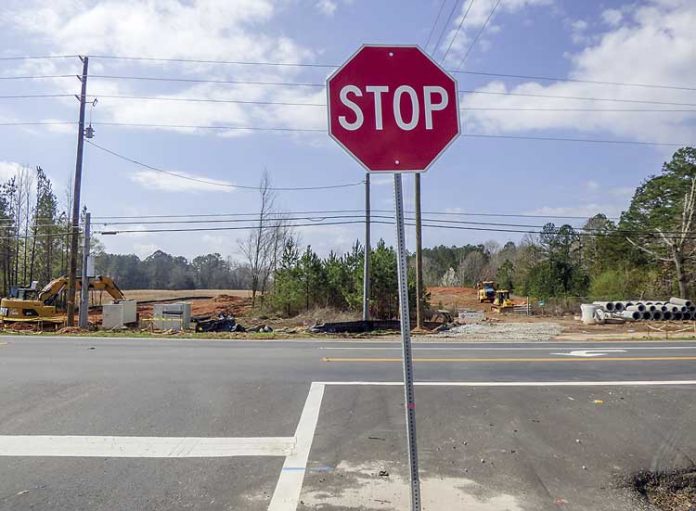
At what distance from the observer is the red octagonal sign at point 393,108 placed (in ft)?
9.79

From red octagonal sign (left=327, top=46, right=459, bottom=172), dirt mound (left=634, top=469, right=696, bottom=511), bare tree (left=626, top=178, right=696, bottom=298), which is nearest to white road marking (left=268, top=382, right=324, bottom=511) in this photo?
red octagonal sign (left=327, top=46, right=459, bottom=172)

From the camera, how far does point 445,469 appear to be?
4.64m

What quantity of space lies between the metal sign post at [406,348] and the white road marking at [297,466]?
1.45 m

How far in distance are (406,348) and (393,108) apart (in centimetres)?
133

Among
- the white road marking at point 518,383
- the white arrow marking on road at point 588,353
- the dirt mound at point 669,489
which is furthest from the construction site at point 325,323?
the dirt mound at point 669,489

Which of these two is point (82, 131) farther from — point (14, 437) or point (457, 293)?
point (457, 293)

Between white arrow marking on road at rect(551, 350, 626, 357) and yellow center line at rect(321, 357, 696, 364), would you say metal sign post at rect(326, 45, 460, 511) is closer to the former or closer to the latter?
yellow center line at rect(321, 357, 696, 364)

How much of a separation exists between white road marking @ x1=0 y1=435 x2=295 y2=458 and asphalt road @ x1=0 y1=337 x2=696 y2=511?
25mm

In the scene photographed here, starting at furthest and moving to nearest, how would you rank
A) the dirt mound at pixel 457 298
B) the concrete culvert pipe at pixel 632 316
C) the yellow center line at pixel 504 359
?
1. the dirt mound at pixel 457 298
2. the concrete culvert pipe at pixel 632 316
3. the yellow center line at pixel 504 359

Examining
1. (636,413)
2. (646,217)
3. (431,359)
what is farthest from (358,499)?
(646,217)

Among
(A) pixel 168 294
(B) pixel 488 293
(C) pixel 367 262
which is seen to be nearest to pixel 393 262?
(C) pixel 367 262

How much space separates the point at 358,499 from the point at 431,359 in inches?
309

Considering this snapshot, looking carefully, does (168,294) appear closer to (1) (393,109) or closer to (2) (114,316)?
(2) (114,316)

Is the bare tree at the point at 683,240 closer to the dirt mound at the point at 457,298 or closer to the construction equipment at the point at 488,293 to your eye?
the construction equipment at the point at 488,293
